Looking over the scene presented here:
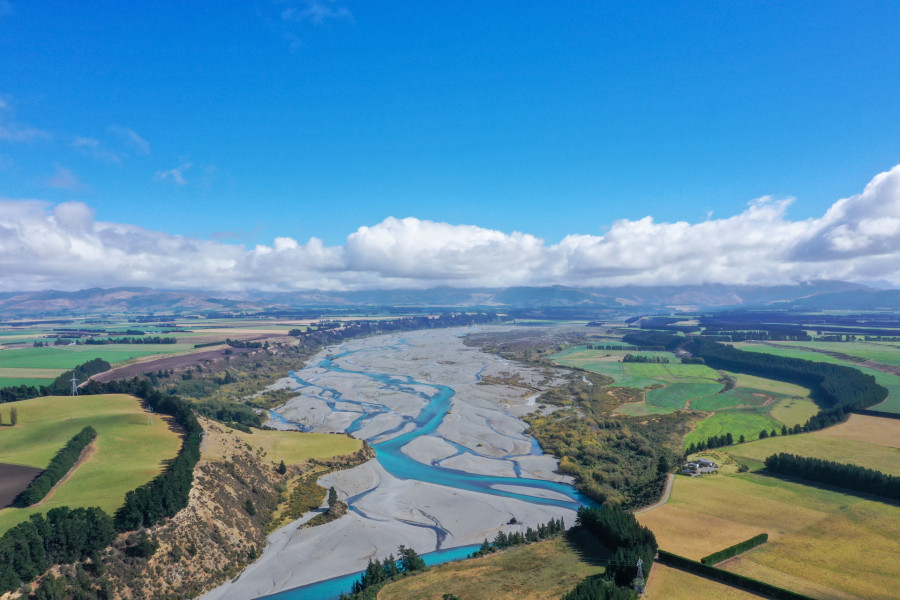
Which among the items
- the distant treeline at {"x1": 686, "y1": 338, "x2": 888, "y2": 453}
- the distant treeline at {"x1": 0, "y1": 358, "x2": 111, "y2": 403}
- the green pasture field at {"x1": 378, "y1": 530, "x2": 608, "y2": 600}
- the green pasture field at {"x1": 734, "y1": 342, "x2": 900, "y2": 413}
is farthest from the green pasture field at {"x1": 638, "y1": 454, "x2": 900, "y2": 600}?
the distant treeline at {"x1": 0, "y1": 358, "x2": 111, "y2": 403}

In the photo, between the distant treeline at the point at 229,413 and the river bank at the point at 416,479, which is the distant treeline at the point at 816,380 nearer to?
the river bank at the point at 416,479

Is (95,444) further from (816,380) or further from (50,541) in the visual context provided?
(816,380)

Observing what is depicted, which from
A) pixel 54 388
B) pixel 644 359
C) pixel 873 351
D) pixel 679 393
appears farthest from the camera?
pixel 644 359

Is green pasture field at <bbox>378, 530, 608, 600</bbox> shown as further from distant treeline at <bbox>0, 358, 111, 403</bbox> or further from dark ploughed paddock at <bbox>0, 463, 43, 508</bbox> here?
distant treeline at <bbox>0, 358, 111, 403</bbox>

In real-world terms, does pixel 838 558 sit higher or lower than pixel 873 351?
higher

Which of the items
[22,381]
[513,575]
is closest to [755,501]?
[513,575]

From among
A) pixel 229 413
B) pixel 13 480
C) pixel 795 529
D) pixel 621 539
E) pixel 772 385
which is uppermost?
pixel 13 480
